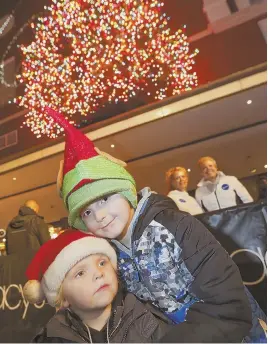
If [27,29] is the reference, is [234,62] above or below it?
below

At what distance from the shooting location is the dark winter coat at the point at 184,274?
1160 mm

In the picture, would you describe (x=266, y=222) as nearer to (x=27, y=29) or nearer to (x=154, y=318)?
(x=154, y=318)

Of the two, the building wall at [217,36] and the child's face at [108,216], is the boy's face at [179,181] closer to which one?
the building wall at [217,36]

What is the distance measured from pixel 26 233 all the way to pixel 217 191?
1.80 metres

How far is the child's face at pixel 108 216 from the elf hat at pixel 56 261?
0.18 ft

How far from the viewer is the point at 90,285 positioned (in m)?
1.27

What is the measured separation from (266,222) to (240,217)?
14 cm

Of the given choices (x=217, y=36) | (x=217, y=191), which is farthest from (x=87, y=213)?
(x=217, y=36)

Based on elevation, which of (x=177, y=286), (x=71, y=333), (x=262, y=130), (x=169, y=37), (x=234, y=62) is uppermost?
(x=169, y=37)

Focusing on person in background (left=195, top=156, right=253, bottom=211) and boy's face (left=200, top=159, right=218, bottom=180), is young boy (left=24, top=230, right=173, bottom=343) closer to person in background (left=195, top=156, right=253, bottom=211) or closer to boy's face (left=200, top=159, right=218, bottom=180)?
person in background (left=195, top=156, right=253, bottom=211)

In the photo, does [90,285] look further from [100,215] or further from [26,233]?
[26,233]

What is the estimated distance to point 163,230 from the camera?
131 centimetres

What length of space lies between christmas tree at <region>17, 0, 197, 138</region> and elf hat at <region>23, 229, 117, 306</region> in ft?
11.0

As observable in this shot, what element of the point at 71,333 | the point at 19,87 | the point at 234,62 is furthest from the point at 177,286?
the point at 19,87
